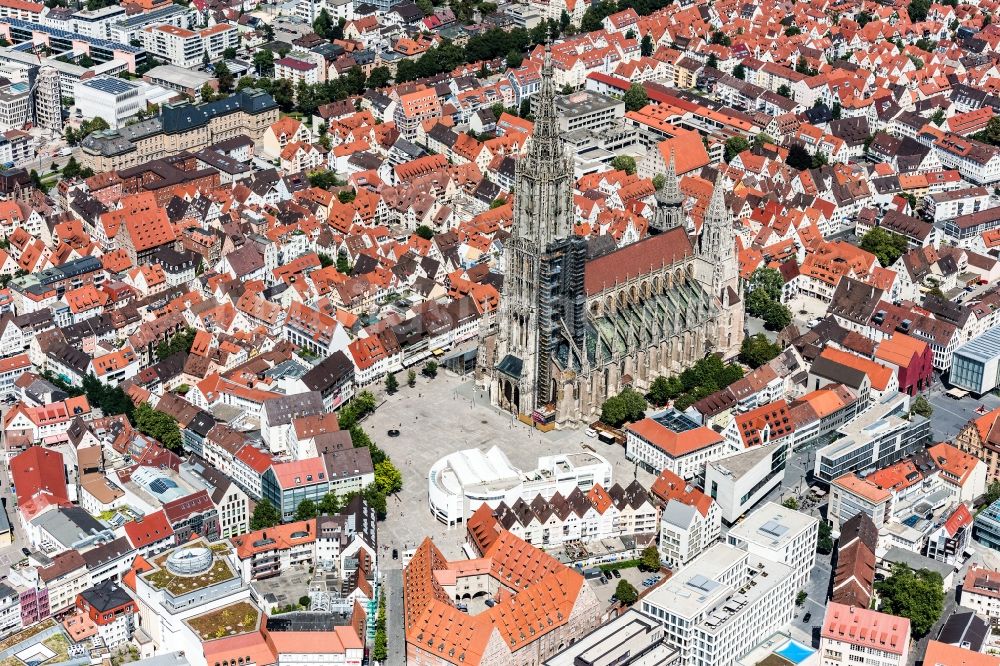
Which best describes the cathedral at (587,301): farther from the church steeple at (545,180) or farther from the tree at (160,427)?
the tree at (160,427)

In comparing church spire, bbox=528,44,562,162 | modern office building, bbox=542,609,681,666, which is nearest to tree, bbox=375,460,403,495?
modern office building, bbox=542,609,681,666

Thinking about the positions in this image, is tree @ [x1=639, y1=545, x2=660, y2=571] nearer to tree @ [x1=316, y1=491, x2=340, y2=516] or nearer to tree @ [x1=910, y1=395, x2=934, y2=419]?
tree @ [x1=316, y1=491, x2=340, y2=516]

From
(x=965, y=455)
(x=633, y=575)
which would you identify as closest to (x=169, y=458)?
(x=633, y=575)

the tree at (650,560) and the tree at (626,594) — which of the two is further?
the tree at (650,560)

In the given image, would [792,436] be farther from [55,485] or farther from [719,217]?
[55,485]

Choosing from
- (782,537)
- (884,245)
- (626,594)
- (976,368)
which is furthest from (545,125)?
(884,245)

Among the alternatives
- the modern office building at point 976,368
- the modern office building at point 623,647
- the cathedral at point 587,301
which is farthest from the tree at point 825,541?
the modern office building at point 976,368
